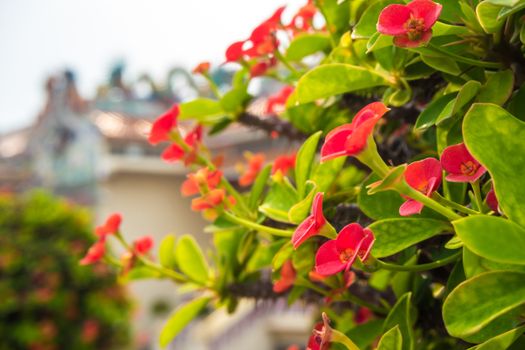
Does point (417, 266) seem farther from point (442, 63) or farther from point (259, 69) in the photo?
point (259, 69)

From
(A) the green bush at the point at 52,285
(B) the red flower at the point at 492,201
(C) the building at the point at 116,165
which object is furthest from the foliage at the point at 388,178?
(C) the building at the point at 116,165

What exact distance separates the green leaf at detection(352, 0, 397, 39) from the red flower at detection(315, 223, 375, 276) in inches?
8.1

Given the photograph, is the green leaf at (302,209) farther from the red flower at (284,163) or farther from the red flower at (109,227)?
the red flower at (109,227)

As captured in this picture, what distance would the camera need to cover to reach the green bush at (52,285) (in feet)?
11.4

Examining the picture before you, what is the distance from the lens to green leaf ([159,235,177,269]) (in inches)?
34.0

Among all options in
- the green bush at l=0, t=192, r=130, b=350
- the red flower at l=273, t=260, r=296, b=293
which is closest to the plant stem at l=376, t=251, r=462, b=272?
the red flower at l=273, t=260, r=296, b=293

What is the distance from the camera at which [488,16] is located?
1.54ft

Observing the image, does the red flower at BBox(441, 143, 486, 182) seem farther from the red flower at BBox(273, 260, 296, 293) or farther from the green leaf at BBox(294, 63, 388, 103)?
the red flower at BBox(273, 260, 296, 293)

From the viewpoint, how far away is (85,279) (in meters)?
3.83

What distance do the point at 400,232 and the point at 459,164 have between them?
0.07m

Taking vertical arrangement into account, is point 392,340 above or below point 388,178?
below

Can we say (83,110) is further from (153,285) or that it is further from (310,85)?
(310,85)

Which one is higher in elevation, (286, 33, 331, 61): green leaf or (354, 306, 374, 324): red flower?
(286, 33, 331, 61): green leaf

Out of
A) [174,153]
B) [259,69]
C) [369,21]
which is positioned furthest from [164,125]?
[369,21]
